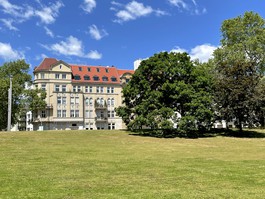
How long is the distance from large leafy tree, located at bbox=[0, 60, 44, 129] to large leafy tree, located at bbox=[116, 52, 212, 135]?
101 ft

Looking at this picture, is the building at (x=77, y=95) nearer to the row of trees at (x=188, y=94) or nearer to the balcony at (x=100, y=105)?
the balcony at (x=100, y=105)

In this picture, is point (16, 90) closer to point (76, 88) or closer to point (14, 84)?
point (14, 84)

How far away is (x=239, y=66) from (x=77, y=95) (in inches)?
1851

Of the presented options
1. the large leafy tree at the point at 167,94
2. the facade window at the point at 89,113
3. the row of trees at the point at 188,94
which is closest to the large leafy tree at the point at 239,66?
the row of trees at the point at 188,94

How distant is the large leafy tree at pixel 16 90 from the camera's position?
65.2 metres

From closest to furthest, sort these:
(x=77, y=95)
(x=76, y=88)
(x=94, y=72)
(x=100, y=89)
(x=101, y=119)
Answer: (x=77, y=95), (x=76, y=88), (x=101, y=119), (x=100, y=89), (x=94, y=72)

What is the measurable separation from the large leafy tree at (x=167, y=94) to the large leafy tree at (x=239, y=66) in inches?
105

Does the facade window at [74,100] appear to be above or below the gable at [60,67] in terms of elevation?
below

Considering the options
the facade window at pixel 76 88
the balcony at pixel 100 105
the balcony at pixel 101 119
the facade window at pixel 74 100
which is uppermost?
the facade window at pixel 76 88

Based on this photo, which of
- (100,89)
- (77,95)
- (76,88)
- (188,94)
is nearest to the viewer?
(188,94)

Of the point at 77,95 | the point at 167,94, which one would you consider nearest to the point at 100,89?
the point at 77,95

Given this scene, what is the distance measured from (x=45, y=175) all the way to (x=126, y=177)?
3.34 metres

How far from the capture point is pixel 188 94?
41.2 metres

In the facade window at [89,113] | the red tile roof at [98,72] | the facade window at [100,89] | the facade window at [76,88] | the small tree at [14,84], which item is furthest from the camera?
the facade window at [100,89]
